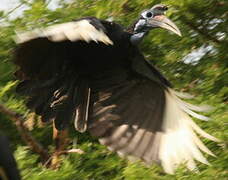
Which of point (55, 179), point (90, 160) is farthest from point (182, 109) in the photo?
point (55, 179)

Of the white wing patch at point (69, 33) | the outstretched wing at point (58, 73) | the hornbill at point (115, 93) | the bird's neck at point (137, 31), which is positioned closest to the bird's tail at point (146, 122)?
the hornbill at point (115, 93)

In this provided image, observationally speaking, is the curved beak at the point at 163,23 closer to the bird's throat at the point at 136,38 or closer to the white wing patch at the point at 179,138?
the bird's throat at the point at 136,38

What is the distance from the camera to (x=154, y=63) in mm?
4789

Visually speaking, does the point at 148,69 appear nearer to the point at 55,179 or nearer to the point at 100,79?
the point at 100,79

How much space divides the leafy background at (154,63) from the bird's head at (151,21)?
10cm

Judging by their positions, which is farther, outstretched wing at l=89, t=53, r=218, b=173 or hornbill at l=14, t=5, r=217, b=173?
outstretched wing at l=89, t=53, r=218, b=173

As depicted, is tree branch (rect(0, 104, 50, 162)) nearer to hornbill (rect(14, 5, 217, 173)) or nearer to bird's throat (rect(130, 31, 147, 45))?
hornbill (rect(14, 5, 217, 173))

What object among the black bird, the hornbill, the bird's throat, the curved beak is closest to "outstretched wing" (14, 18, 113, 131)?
the hornbill

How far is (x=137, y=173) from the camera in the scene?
3.76m

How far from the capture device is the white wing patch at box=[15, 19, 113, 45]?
148 inches

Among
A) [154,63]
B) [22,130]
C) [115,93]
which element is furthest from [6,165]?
[154,63]

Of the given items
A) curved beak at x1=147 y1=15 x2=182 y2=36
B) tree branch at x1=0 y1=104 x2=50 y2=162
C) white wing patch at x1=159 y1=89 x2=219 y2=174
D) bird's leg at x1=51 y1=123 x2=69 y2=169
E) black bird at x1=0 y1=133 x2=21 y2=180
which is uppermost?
curved beak at x1=147 y1=15 x2=182 y2=36

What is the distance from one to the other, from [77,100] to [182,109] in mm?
511

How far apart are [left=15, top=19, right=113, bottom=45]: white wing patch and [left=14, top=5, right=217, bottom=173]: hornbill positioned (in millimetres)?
70
